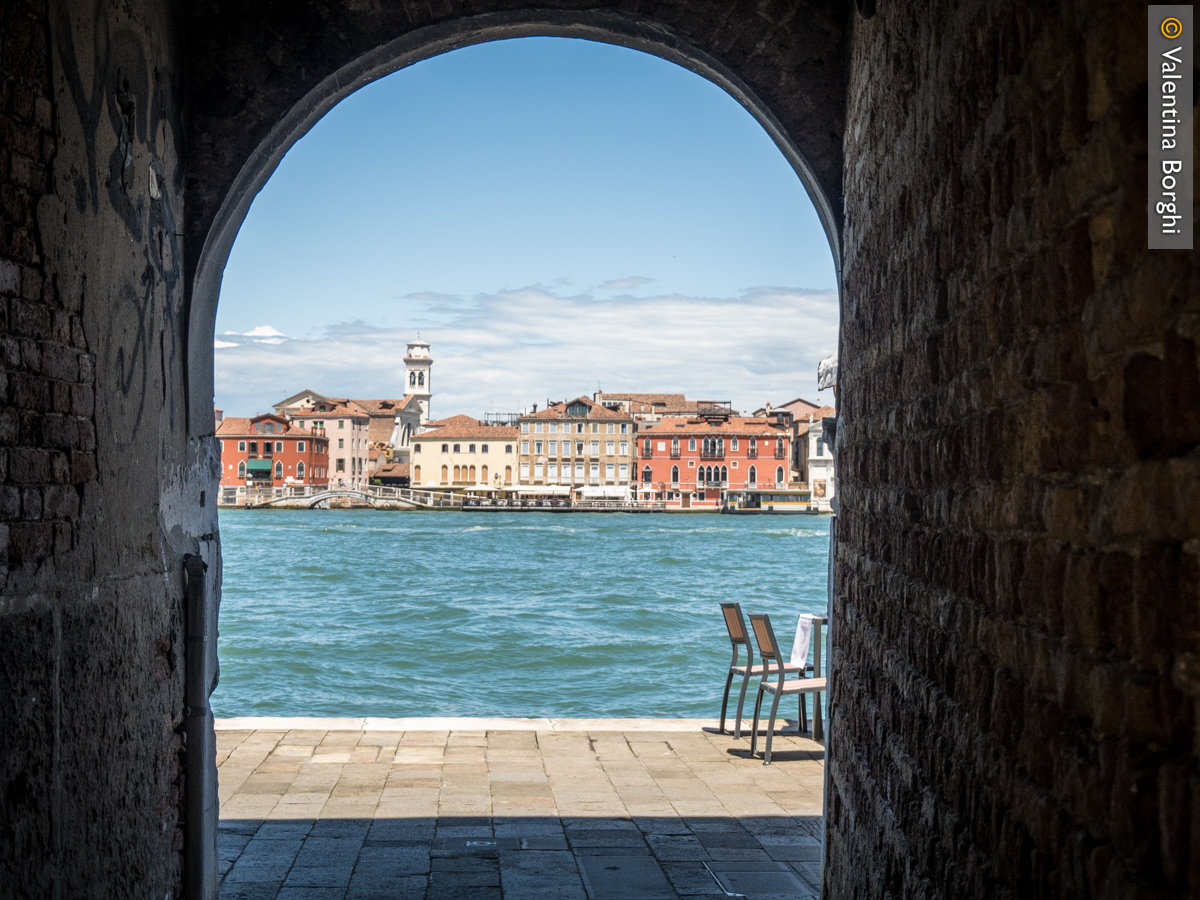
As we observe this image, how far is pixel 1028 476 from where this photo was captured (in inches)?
63.7

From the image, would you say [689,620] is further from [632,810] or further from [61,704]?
[61,704]

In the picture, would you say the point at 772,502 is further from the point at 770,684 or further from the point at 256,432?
the point at 770,684

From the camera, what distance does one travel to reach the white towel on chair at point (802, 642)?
680 cm

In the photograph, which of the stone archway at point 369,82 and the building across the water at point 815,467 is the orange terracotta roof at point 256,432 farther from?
the stone archway at point 369,82

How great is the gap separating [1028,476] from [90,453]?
2.09m

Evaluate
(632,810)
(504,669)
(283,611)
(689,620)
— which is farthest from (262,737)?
(283,611)

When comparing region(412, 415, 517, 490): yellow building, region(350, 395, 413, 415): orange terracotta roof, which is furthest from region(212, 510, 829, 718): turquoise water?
region(350, 395, 413, 415): orange terracotta roof

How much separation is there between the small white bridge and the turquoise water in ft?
47.9

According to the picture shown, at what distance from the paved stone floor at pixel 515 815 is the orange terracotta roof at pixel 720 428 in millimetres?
58368

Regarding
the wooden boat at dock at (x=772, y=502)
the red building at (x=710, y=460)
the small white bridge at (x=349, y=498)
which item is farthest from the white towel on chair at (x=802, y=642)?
the small white bridge at (x=349, y=498)

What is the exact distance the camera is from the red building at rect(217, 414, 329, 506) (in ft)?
230

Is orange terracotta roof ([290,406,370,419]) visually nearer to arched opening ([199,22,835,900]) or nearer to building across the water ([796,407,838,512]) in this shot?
arched opening ([199,22,835,900])

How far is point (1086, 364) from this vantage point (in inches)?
54.4

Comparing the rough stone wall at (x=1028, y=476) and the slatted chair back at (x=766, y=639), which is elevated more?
the rough stone wall at (x=1028, y=476)
